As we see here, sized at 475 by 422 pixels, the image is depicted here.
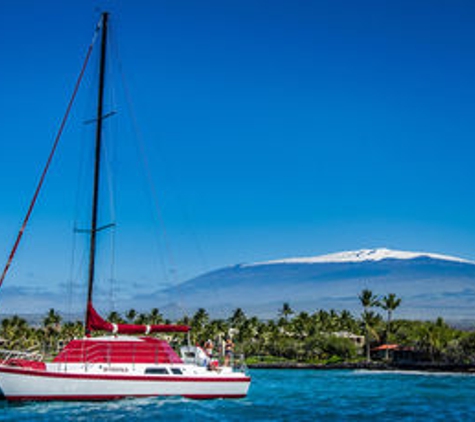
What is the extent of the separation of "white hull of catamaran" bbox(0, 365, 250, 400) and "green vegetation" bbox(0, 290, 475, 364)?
63435mm

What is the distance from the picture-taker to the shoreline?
89250mm

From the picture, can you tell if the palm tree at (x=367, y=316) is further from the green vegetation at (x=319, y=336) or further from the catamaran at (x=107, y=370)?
the catamaran at (x=107, y=370)

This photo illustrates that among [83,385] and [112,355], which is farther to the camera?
[112,355]

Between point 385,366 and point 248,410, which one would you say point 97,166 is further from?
point 385,366

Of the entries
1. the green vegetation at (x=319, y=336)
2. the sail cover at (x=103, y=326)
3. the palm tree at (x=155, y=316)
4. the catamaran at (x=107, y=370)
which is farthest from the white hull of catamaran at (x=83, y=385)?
the palm tree at (x=155, y=316)

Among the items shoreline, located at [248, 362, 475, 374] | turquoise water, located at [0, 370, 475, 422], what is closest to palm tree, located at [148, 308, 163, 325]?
shoreline, located at [248, 362, 475, 374]

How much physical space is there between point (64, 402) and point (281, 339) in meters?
98.4

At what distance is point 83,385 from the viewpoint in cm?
3094

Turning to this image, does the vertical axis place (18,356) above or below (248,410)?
above

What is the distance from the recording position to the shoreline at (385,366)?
8925 centimetres

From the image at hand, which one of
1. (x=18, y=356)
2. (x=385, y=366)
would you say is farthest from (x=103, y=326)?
(x=385, y=366)

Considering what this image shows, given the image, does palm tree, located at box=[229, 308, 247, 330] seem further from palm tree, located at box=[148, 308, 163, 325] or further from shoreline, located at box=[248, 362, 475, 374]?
shoreline, located at box=[248, 362, 475, 374]

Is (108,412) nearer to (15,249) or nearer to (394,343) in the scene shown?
(15,249)

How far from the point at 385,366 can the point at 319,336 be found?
2514 centimetres
